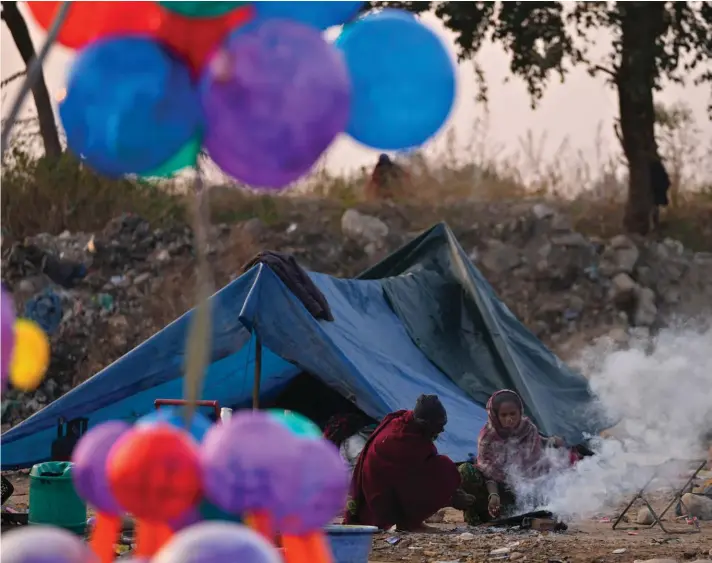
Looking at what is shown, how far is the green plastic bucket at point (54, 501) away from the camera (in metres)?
4.80

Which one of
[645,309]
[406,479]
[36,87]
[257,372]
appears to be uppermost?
[36,87]

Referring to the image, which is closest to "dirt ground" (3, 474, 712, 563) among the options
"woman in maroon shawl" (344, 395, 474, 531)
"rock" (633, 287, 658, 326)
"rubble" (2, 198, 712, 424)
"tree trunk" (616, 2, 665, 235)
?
"woman in maroon shawl" (344, 395, 474, 531)

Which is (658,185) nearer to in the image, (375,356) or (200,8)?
(375,356)

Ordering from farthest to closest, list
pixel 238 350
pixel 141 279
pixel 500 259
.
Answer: pixel 500 259 < pixel 141 279 < pixel 238 350

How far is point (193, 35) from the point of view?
2.35 meters

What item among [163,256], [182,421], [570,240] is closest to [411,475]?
[182,421]

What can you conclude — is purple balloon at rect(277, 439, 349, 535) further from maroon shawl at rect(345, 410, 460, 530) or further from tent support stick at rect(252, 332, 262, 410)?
tent support stick at rect(252, 332, 262, 410)

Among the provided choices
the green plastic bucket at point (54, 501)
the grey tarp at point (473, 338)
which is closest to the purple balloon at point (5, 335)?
the green plastic bucket at point (54, 501)

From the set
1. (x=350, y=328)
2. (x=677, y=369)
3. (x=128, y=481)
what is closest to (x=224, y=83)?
(x=128, y=481)

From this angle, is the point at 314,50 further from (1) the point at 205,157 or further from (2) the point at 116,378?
(2) the point at 116,378

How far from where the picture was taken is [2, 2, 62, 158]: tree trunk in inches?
570

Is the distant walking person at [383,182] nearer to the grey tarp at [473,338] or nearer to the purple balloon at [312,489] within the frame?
the grey tarp at [473,338]

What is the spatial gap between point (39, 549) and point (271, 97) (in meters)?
0.89

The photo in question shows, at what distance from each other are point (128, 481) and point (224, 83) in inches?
29.7
